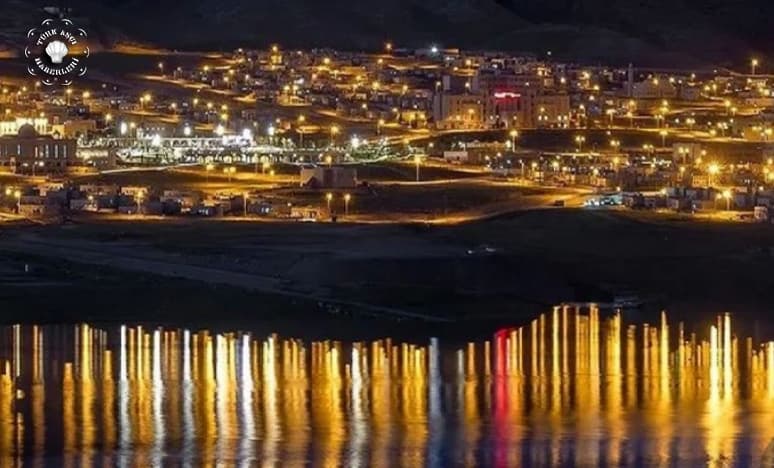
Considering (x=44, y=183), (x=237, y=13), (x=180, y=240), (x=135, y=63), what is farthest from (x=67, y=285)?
(x=237, y=13)

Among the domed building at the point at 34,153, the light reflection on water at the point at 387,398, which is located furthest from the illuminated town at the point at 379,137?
the light reflection on water at the point at 387,398

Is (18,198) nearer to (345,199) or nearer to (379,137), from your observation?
(345,199)

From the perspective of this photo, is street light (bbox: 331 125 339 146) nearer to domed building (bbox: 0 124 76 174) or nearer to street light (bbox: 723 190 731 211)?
domed building (bbox: 0 124 76 174)

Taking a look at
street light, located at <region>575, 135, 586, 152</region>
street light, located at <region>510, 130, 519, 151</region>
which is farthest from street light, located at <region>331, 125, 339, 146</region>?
street light, located at <region>575, 135, 586, 152</region>

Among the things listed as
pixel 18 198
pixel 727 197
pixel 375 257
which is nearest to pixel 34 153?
pixel 18 198

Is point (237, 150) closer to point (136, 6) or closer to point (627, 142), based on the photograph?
point (627, 142)
